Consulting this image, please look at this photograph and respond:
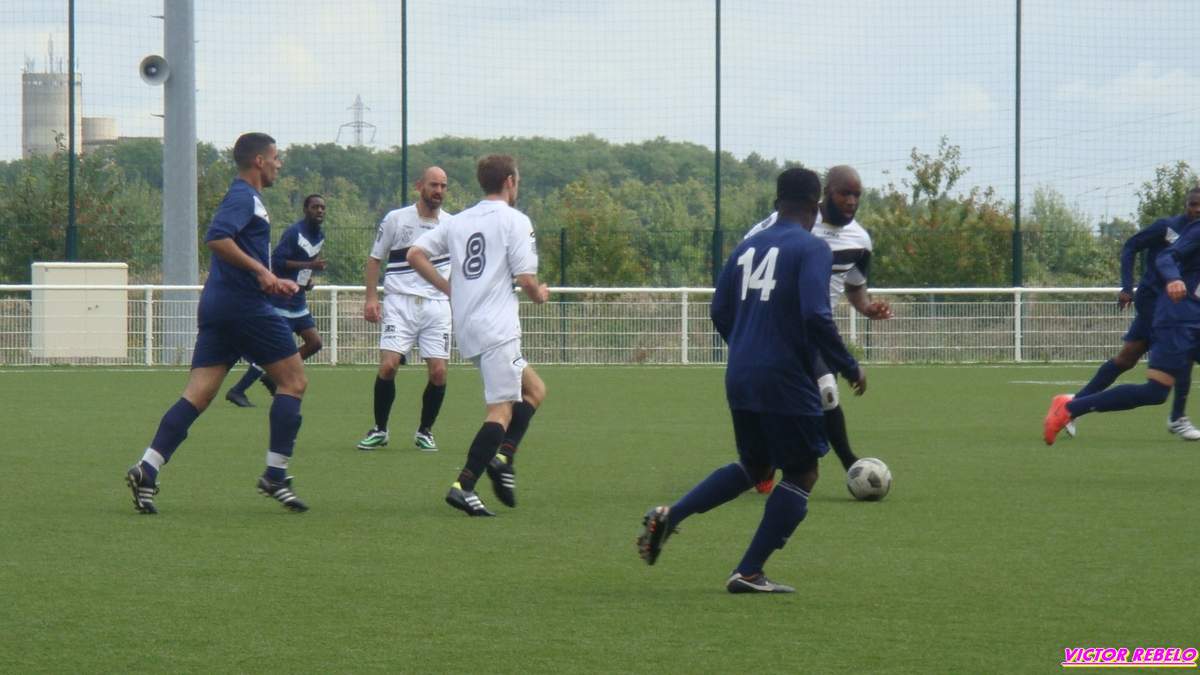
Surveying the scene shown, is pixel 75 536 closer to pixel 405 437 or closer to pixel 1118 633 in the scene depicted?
pixel 1118 633

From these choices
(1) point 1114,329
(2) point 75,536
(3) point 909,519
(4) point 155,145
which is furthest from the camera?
(4) point 155,145

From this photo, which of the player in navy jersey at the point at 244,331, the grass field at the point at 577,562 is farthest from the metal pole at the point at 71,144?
the player in navy jersey at the point at 244,331

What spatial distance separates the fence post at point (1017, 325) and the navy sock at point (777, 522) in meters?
19.9

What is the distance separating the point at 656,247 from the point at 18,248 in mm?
9963

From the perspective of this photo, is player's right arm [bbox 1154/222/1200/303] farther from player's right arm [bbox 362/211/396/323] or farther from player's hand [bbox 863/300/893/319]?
player's right arm [bbox 362/211/396/323]

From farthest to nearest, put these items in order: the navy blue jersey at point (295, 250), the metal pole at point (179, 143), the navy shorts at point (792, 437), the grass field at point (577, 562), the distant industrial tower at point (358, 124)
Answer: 1. the distant industrial tower at point (358, 124)
2. the metal pole at point (179, 143)
3. the navy blue jersey at point (295, 250)
4. the navy shorts at point (792, 437)
5. the grass field at point (577, 562)

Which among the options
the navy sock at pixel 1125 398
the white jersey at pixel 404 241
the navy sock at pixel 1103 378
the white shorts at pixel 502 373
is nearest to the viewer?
the white shorts at pixel 502 373

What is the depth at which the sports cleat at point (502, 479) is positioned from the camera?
864cm

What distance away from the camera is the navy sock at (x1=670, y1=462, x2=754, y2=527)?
6.44m

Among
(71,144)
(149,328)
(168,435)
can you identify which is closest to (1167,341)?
(168,435)

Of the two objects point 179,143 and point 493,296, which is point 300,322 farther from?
point 179,143

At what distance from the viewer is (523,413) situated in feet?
29.6

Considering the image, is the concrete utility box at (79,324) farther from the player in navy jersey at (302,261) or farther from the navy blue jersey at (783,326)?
the navy blue jersey at (783,326)

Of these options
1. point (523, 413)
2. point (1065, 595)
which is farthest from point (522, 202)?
point (1065, 595)
